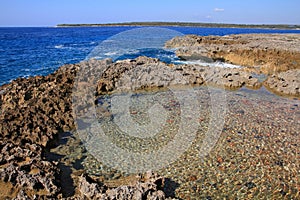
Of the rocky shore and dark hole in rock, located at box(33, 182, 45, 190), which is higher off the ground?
the rocky shore

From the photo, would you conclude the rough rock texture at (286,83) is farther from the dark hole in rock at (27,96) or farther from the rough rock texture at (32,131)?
the dark hole in rock at (27,96)

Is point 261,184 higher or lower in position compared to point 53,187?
lower

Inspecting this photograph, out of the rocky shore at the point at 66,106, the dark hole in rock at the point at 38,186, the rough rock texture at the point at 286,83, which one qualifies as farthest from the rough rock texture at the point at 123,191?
the rough rock texture at the point at 286,83

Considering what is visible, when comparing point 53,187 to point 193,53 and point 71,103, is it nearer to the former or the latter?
point 71,103

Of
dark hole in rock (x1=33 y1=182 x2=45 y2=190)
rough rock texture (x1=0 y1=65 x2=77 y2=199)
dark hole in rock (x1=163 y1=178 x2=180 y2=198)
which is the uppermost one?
rough rock texture (x1=0 y1=65 x2=77 y2=199)

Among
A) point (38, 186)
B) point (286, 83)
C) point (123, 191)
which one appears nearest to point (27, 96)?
point (38, 186)

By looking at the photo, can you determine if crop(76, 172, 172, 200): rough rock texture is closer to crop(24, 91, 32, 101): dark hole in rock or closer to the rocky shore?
the rocky shore

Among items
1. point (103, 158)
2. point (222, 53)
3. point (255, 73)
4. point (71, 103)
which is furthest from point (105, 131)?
point (222, 53)

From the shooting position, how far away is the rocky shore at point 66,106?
647cm

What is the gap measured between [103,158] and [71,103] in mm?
4788

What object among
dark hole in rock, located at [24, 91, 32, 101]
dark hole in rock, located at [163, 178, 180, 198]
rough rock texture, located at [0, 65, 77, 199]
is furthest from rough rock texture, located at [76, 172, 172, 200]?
dark hole in rock, located at [24, 91, 32, 101]

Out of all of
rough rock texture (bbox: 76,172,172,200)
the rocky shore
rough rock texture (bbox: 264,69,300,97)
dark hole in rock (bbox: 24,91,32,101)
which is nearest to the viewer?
Answer: rough rock texture (bbox: 76,172,172,200)

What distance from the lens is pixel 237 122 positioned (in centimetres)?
1176

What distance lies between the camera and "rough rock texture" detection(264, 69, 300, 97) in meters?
16.8
